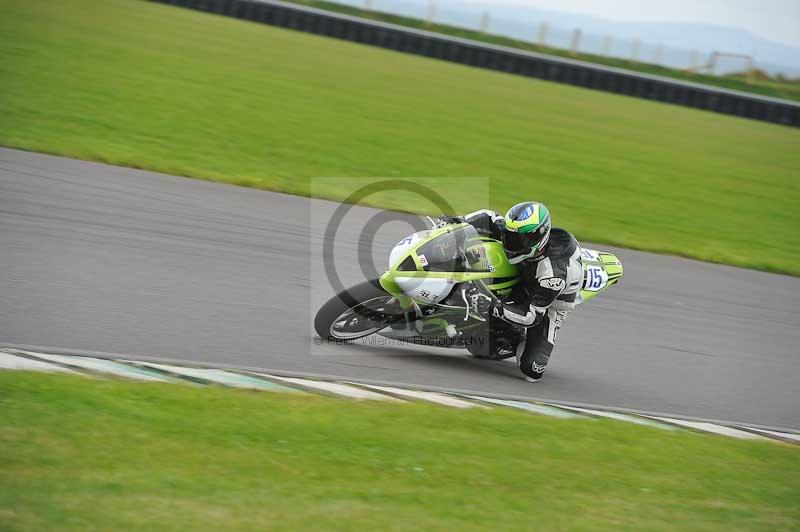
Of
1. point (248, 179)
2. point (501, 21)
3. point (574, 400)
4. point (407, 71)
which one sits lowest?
point (574, 400)

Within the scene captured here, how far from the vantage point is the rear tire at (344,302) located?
6809 millimetres

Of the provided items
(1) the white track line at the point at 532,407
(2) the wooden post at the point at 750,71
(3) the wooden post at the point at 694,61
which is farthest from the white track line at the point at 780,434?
(2) the wooden post at the point at 750,71

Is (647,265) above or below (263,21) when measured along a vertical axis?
below

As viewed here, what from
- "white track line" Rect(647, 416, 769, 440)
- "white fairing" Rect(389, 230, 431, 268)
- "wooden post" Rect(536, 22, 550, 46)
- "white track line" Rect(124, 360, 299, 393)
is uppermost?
"wooden post" Rect(536, 22, 550, 46)

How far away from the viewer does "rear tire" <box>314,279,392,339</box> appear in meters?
6.81

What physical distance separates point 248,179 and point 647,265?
5790 mm

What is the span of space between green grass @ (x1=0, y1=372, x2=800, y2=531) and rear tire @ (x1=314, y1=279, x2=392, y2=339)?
101 centimetres

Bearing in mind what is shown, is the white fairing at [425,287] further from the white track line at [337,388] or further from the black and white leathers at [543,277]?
the white track line at [337,388]

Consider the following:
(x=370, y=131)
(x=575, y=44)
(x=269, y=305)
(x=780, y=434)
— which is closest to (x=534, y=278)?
(x=269, y=305)

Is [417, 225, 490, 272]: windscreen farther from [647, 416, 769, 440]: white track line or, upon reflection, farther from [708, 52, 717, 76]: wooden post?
[708, 52, 717, 76]: wooden post

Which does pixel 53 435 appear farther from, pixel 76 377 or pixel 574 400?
pixel 574 400

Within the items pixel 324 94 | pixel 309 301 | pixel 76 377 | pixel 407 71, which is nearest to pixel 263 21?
pixel 407 71

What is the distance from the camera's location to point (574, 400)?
7.29 metres

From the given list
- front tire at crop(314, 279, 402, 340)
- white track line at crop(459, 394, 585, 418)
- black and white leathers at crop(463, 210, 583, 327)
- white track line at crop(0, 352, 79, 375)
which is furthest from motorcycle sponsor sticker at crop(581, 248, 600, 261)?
white track line at crop(0, 352, 79, 375)
